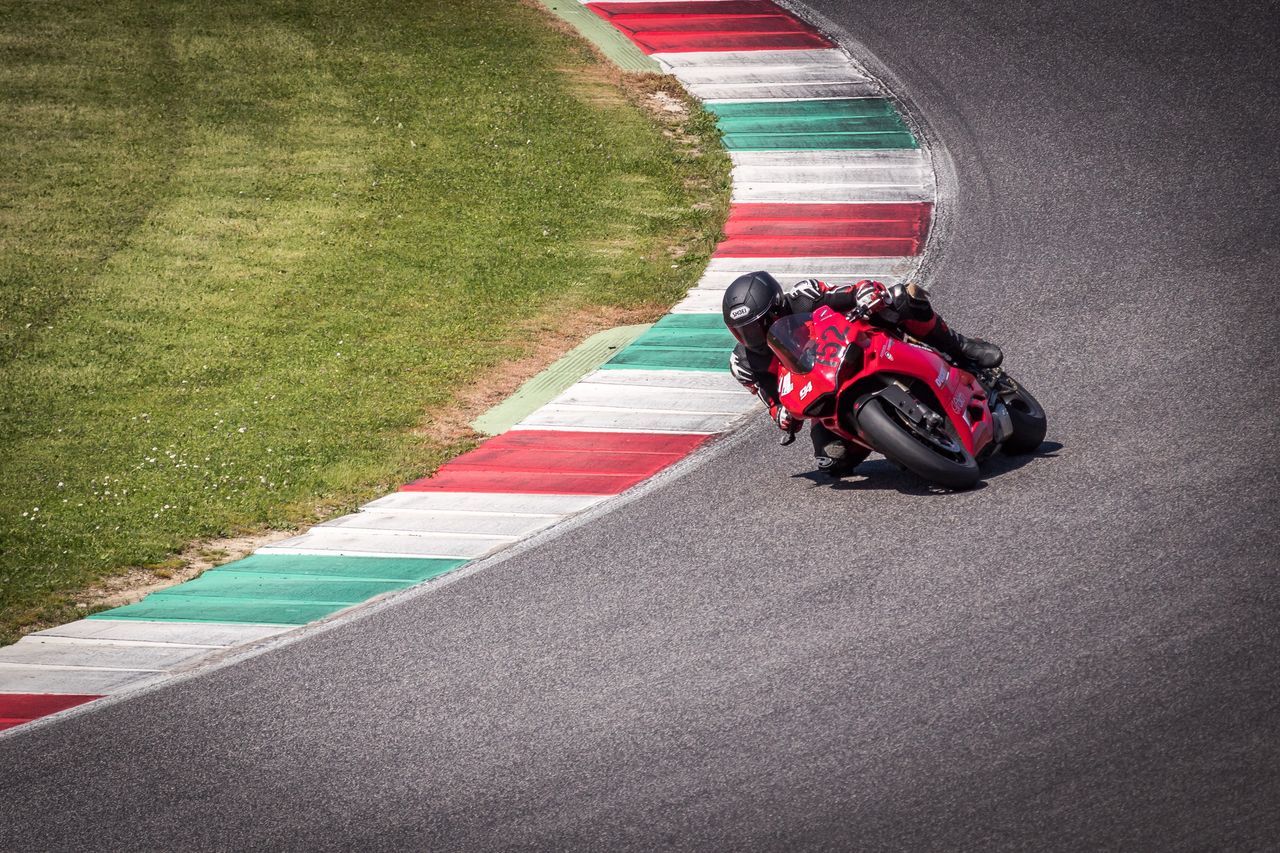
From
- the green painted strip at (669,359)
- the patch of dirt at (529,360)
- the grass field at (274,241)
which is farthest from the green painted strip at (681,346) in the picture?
the grass field at (274,241)

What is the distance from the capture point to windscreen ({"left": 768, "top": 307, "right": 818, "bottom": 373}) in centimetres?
841

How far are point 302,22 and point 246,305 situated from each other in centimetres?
971

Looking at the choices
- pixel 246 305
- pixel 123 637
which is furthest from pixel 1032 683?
pixel 246 305

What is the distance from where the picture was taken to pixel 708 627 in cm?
770

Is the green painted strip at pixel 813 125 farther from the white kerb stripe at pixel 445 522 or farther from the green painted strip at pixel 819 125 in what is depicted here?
the white kerb stripe at pixel 445 522

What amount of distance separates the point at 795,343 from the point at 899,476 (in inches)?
59.0

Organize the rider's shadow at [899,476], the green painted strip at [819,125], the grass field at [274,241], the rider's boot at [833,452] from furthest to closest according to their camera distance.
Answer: the green painted strip at [819,125] → the grass field at [274,241] → the rider's boot at [833,452] → the rider's shadow at [899,476]

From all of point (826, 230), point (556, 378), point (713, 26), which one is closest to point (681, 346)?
point (556, 378)

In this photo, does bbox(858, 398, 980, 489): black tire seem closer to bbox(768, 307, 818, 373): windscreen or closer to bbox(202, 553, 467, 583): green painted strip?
bbox(768, 307, 818, 373): windscreen

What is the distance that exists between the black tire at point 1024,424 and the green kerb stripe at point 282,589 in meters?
4.28

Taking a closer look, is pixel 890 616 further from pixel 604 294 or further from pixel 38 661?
pixel 604 294

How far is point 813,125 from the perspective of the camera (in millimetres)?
17438

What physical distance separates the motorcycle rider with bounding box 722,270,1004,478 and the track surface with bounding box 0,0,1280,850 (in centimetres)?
40

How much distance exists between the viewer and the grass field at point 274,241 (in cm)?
1135
